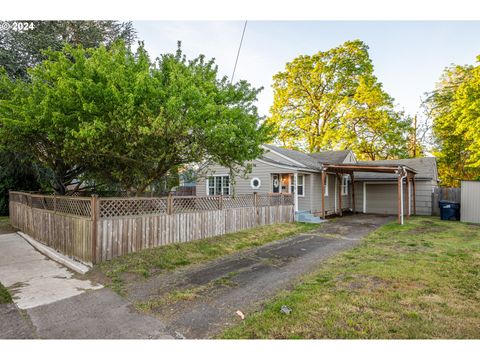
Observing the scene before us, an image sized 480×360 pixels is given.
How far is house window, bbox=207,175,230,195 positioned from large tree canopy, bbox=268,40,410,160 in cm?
919

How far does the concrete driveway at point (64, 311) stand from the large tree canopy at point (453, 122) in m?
20.6

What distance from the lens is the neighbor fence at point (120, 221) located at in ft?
19.4

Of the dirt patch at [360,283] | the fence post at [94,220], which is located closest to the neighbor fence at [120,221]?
the fence post at [94,220]

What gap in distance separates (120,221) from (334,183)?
13.7 meters

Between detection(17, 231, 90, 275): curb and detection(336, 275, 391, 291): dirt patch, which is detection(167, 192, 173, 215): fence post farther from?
detection(336, 275, 391, 291): dirt patch

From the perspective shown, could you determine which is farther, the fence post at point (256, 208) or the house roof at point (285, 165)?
the house roof at point (285, 165)

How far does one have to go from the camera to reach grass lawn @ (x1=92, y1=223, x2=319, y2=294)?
206 inches

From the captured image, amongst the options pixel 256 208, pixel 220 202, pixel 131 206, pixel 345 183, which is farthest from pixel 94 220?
pixel 345 183

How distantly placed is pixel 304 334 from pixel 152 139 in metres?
5.08

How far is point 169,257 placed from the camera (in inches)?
248

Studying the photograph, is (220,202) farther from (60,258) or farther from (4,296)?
(4,296)

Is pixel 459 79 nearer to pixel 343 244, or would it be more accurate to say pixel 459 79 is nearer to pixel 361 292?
pixel 343 244

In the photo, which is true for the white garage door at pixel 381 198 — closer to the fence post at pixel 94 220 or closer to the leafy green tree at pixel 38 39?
the leafy green tree at pixel 38 39

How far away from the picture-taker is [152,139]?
6.29m
